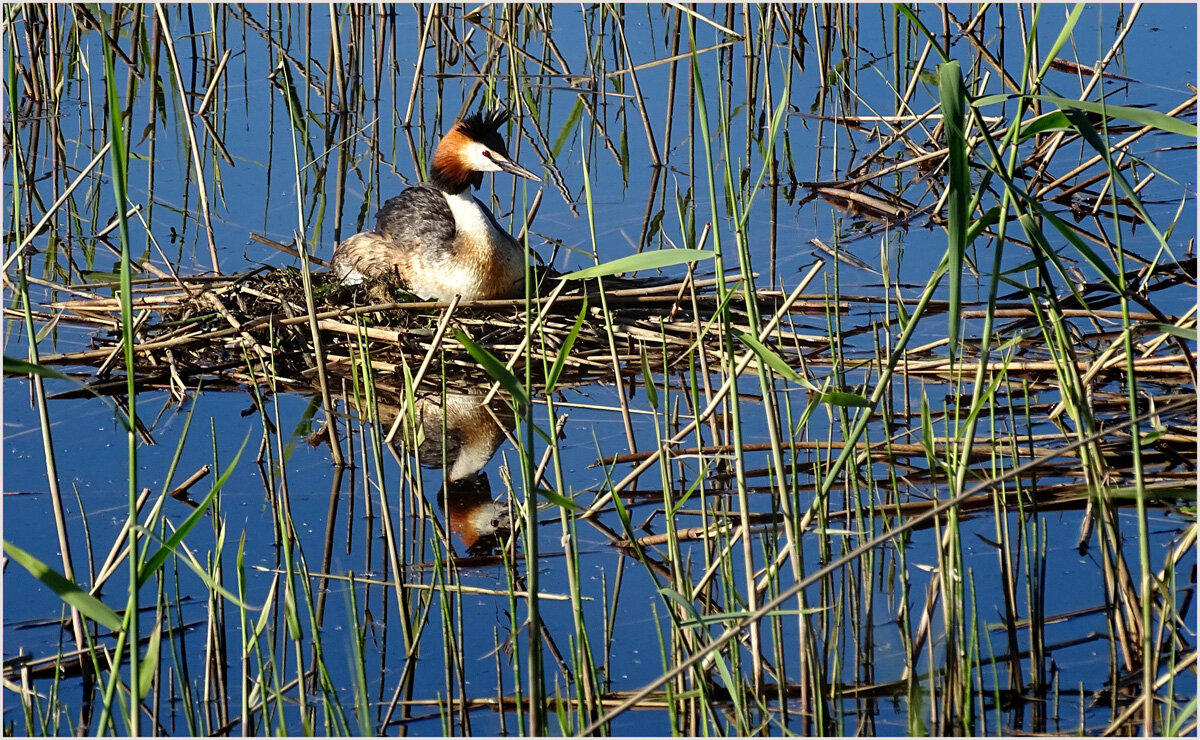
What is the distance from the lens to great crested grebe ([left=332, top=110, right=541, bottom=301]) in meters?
4.78

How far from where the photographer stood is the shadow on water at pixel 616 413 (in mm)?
2219

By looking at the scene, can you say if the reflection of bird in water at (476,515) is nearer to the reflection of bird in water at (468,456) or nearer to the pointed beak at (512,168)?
the reflection of bird in water at (468,456)

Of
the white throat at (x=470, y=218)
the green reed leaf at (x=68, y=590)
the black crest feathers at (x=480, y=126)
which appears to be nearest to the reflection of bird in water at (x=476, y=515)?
the green reed leaf at (x=68, y=590)

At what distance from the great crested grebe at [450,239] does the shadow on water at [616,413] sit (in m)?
0.12

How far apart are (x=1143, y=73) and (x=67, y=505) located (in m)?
5.35

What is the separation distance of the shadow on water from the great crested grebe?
0.40 feet

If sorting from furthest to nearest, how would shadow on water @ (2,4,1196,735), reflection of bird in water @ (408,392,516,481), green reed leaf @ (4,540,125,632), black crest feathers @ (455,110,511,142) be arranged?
black crest feathers @ (455,110,511,142)
reflection of bird in water @ (408,392,516,481)
shadow on water @ (2,4,1196,735)
green reed leaf @ (4,540,125,632)

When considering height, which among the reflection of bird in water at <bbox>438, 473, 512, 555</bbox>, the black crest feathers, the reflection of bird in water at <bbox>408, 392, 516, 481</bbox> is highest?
the black crest feathers

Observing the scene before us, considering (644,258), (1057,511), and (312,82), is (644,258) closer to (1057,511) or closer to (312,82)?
(1057,511)

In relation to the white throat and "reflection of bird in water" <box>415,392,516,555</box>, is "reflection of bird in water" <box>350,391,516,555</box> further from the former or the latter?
the white throat

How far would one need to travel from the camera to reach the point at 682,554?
3.09 meters

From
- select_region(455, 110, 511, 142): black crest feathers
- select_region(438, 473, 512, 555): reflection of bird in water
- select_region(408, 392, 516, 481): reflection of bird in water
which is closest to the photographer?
select_region(438, 473, 512, 555): reflection of bird in water

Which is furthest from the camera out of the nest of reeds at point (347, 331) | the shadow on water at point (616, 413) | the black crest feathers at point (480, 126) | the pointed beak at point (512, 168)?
the black crest feathers at point (480, 126)

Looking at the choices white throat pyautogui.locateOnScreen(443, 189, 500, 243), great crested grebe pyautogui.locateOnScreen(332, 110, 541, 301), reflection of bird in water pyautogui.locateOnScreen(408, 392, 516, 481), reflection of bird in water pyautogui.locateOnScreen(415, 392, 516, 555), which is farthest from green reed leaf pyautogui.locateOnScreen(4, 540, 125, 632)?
white throat pyautogui.locateOnScreen(443, 189, 500, 243)
